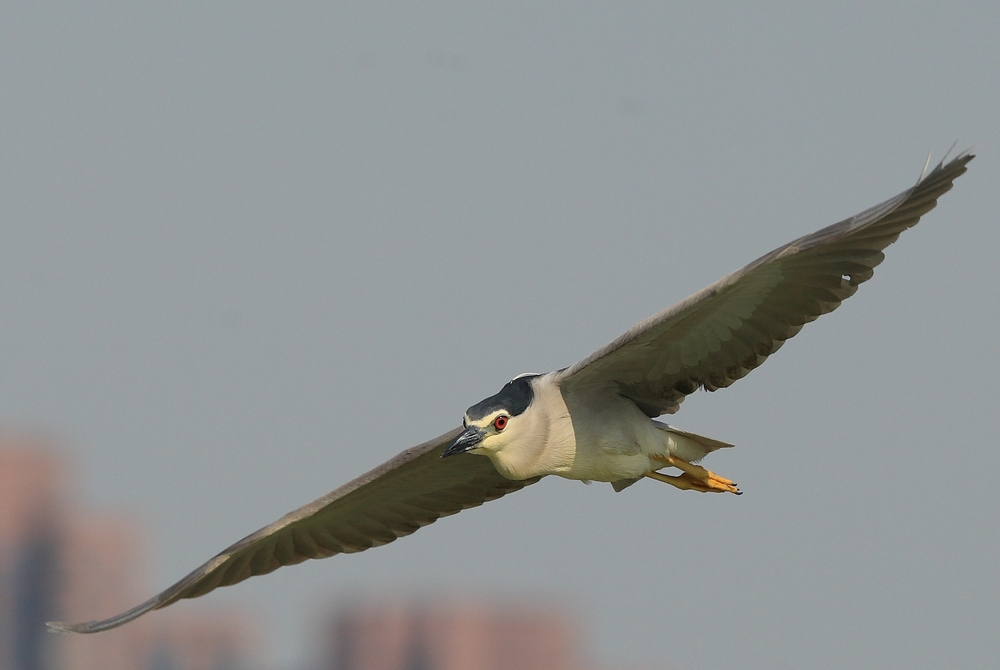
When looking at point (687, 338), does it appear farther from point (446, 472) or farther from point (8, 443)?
point (8, 443)

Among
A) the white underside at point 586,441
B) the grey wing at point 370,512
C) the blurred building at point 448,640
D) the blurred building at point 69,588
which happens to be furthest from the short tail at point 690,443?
the blurred building at point 69,588

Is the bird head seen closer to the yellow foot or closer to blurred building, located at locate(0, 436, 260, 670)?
the yellow foot

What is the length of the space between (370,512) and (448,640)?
Result: 2636 inches

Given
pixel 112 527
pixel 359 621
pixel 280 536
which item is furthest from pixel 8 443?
pixel 280 536

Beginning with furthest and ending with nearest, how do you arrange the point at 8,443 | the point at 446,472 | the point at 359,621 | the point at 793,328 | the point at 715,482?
the point at 8,443 → the point at 359,621 → the point at 446,472 → the point at 715,482 → the point at 793,328

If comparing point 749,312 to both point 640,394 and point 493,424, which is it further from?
point 493,424

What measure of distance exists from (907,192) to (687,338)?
7.01 ft

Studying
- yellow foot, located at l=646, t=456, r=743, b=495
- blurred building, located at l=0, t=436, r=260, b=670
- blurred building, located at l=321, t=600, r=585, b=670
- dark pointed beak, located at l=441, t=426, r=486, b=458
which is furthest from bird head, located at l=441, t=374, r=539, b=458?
blurred building, located at l=0, t=436, r=260, b=670

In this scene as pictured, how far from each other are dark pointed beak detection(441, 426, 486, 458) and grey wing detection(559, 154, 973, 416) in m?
0.83

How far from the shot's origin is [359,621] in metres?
85.0

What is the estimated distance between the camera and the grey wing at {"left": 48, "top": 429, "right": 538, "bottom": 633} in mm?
13430

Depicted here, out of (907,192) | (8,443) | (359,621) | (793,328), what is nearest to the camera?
(907,192)

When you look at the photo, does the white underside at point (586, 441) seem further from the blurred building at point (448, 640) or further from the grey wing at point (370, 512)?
the blurred building at point (448, 640)

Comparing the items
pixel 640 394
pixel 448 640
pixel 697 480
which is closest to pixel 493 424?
pixel 640 394
